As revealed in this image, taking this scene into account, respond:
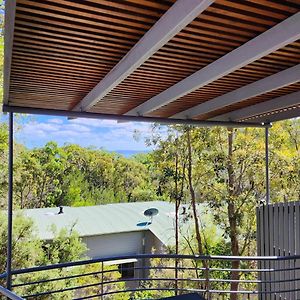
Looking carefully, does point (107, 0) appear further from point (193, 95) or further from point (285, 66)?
point (193, 95)

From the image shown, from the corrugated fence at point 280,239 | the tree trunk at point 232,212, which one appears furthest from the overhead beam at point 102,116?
the tree trunk at point 232,212

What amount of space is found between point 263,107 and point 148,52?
9.28 ft

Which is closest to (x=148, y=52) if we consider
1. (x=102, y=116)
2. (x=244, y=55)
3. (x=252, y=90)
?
(x=244, y=55)

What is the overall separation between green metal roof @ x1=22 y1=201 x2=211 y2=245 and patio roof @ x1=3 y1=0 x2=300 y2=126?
8.56 metres

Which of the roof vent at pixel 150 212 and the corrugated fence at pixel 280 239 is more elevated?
the corrugated fence at pixel 280 239

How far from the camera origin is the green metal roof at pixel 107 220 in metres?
13.5

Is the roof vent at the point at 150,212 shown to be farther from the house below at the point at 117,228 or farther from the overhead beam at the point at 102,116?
the overhead beam at the point at 102,116

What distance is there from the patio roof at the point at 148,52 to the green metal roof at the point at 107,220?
856cm

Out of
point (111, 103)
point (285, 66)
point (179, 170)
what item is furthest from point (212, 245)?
point (285, 66)

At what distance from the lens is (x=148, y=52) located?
8.66 feet

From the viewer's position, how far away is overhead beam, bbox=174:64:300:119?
11.4 ft

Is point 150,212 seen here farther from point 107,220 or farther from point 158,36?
point 158,36

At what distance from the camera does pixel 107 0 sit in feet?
7.08

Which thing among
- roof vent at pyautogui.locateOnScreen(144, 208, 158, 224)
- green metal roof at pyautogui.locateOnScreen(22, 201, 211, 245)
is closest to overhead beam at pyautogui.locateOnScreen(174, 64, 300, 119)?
green metal roof at pyautogui.locateOnScreen(22, 201, 211, 245)
